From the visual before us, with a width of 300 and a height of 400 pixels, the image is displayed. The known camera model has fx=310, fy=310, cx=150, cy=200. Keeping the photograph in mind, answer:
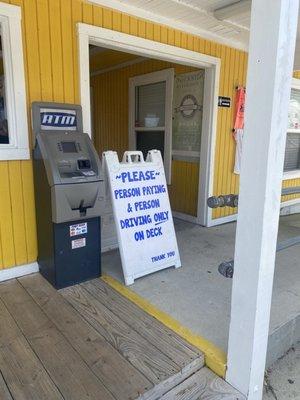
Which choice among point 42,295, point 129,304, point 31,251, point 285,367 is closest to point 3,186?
point 31,251

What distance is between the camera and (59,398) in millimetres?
1455

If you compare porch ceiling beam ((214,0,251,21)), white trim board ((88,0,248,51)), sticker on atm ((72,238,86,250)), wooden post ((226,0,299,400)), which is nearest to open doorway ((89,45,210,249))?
white trim board ((88,0,248,51))

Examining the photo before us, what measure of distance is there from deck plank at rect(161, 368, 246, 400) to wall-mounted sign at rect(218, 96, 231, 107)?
3.12 meters

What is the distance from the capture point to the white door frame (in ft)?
8.69

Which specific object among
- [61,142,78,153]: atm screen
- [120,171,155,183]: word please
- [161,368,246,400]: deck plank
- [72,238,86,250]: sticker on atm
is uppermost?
[61,142,78,153]: atm screen

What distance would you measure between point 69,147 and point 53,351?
140 centimetres

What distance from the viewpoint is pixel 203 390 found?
1.61 meters

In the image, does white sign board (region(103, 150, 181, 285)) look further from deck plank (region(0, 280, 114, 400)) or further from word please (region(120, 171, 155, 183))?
deck plank (region(0, 280, 114, 400))

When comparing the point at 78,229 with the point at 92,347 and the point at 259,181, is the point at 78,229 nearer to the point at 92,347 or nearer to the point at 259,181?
the point at 92,347

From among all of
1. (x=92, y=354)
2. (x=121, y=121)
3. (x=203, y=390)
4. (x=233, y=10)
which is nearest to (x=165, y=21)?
(x=233, y=10)

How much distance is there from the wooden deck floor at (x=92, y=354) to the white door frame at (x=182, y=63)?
153 cm

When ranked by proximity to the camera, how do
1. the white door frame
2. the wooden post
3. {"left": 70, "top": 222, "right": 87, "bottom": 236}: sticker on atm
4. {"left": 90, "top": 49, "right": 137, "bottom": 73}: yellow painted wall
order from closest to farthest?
the wooden post
{"left": 70, "top": 222, "right": 87, "bottom": 236}: sticker on atm
the white door frame
{"left": 90, "top": 49, "right": 137, "bottom": 73}: yellow painted wall

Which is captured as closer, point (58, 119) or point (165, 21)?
point (58, 119)

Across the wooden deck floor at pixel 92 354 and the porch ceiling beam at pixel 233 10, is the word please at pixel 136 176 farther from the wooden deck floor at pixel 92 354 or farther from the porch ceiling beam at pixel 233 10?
the porch ceiling beam at pixel 233 10
